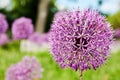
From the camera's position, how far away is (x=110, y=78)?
5863 millimetres

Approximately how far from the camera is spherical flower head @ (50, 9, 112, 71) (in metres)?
2.65

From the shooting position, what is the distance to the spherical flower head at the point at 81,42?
2650 millimetres

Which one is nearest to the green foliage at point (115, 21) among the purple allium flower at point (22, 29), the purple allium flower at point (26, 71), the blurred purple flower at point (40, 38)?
the blurred purple flower at point (40, 38)

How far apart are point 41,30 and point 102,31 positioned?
22.5 m

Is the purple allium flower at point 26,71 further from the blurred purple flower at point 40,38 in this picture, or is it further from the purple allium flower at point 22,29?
the blurred purple flower at point 40,38

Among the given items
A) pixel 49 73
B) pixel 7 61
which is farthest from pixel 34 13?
pixel 49 73

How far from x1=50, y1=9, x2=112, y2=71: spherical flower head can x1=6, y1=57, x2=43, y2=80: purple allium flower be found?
4.94ft

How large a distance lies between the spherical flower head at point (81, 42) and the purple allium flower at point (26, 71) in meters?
1.50

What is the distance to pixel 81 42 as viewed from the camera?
2.66m

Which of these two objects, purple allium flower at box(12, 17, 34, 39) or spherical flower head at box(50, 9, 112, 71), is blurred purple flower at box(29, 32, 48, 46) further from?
spherical flower head at box(50, 9, 112, 71)

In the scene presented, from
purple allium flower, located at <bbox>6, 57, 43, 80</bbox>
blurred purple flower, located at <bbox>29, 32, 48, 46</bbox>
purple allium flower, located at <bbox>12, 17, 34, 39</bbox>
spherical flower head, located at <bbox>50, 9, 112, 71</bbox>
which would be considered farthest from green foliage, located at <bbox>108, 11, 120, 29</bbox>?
spherical flower head, located at <bbox>50, 9, 112, 71</bbox>

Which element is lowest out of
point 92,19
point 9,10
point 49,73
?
point 49,73

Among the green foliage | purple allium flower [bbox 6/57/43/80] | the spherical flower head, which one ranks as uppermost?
the green foliage

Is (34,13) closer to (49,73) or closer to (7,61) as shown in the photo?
(7,61)
